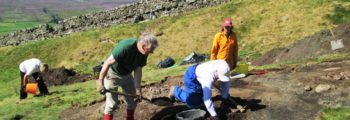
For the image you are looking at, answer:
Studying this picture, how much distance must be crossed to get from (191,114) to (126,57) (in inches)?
91.9

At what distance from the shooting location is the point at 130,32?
3600cm

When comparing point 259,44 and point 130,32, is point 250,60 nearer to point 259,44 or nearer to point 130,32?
point 259,44

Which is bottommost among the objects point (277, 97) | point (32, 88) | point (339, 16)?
point (32, 88)

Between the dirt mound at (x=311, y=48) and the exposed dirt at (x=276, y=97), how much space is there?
20.8 feet

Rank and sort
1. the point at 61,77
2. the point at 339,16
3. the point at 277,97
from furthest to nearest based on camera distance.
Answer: the point at 339,16 < the point at 61,77 < the point at 277,97

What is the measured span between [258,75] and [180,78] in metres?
3.42

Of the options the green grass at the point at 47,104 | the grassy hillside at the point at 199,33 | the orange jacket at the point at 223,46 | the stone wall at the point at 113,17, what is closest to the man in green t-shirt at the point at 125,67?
the orange jacket at the point at 223,46

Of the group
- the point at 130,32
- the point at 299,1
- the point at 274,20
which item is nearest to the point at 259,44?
the point at 274,20

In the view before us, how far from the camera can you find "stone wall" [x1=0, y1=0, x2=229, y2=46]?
128 ft

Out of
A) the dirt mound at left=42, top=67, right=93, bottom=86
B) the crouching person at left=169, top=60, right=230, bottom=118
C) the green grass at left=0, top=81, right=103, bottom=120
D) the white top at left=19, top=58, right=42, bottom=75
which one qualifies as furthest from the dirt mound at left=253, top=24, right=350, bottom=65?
the crouching person at left=169, top=60, right=230, bottom=118

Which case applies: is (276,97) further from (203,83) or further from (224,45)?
(203,83)

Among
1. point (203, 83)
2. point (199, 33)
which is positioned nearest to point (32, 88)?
point (203, 83)

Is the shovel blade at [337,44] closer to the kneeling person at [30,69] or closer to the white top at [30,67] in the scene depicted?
the kneeling person at [30,69]

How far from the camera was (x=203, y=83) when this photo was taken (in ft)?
34.2
